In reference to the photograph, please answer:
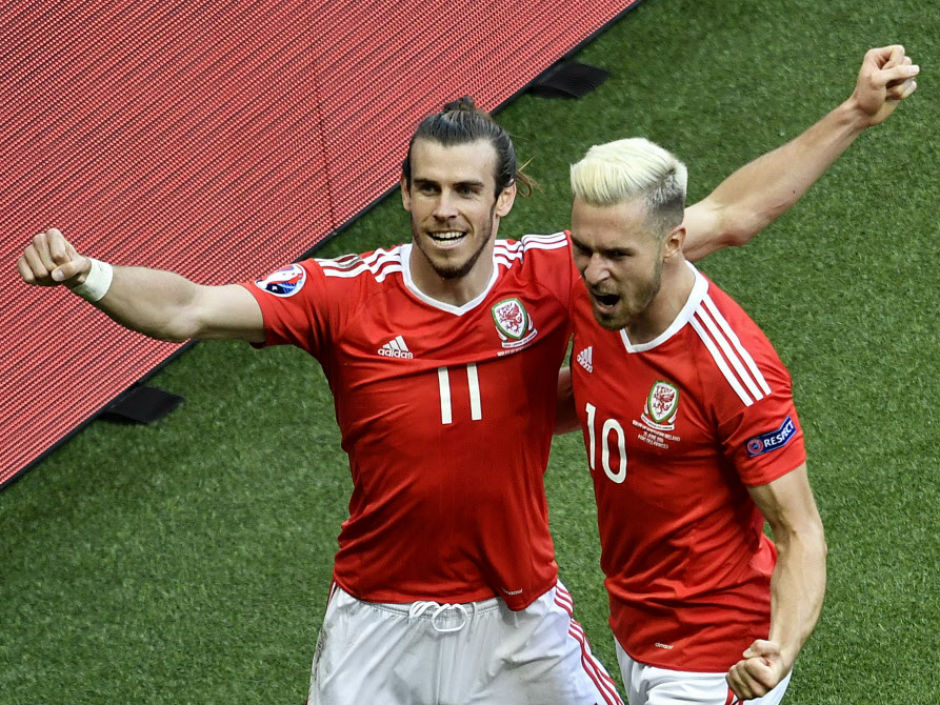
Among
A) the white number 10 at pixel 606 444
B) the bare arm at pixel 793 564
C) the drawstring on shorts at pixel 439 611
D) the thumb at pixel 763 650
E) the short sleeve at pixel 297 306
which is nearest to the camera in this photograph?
the thumb at pixel 763 650

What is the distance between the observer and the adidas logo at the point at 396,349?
420cm

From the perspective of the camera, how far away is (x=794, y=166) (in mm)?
4332

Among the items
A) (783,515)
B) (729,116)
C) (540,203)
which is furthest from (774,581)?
(729,116)

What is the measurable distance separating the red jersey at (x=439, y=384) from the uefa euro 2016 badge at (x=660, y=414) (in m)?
0.42

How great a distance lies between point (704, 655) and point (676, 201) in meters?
1.13

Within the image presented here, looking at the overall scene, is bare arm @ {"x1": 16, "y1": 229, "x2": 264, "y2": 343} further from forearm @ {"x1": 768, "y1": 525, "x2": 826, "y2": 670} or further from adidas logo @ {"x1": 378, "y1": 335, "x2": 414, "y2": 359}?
forearm @ {"x1": 768, "y1": 525, "x2": 826, "y2": 670}

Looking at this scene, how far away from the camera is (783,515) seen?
380cm

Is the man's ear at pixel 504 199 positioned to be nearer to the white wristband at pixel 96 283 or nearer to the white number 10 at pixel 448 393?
the white number 10 at pixel 448 393

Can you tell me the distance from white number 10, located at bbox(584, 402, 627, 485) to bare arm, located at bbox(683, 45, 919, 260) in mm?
548

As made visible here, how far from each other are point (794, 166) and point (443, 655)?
1.60 meters

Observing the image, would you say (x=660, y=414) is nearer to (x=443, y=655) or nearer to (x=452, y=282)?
(x=452, y=282)

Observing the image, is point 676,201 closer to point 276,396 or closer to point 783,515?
point 783,515

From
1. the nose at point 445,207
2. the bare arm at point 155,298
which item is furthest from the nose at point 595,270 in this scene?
the bare arm at point 155,298

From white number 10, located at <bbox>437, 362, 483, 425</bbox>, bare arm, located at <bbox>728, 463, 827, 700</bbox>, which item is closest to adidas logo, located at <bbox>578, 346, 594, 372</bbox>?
white number 10, located at <bbox>437, 362, 483, 425</bbox>
